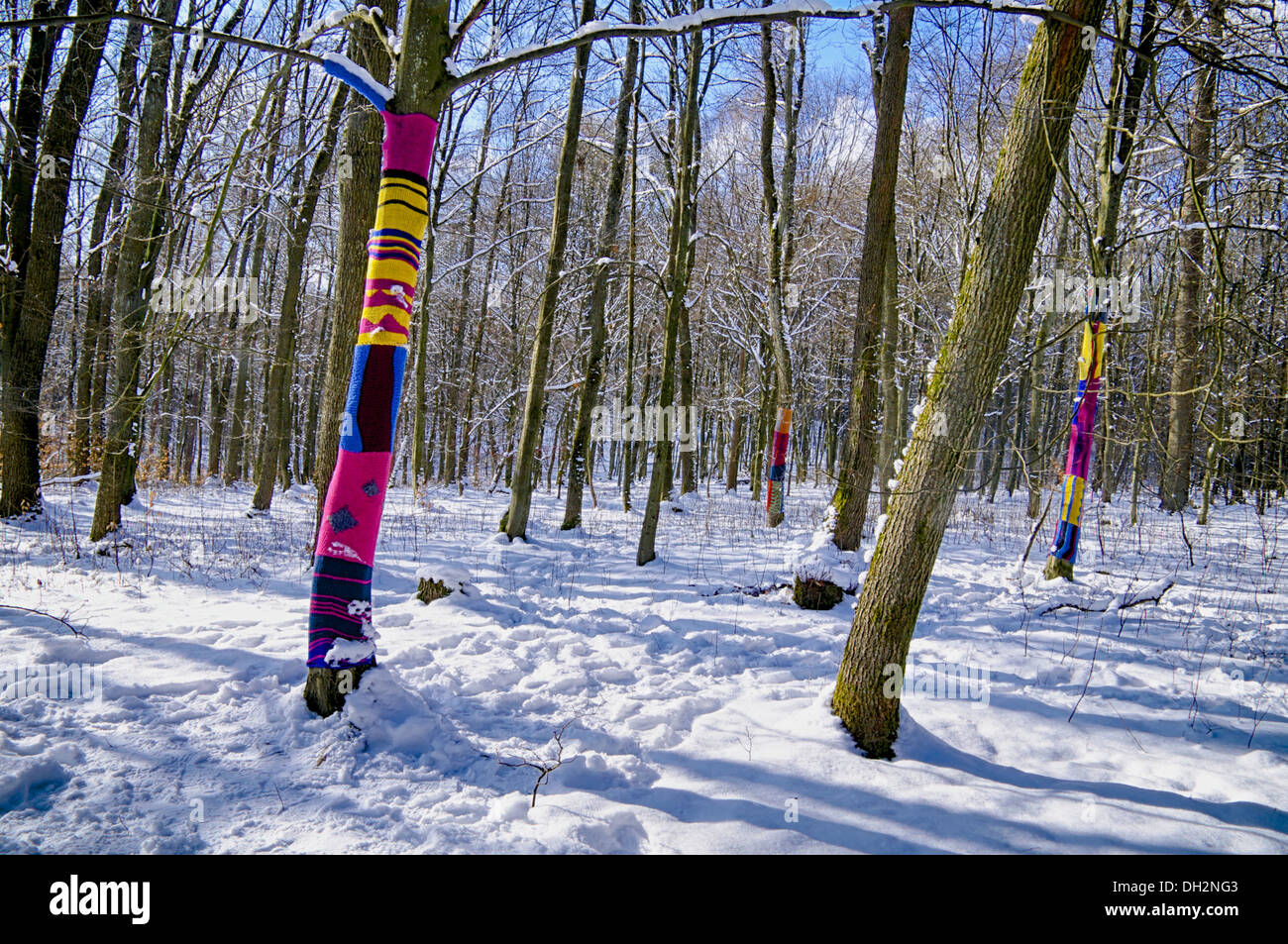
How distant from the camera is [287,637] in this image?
4.32 meters

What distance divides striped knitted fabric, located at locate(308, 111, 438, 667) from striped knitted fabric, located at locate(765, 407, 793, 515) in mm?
8421

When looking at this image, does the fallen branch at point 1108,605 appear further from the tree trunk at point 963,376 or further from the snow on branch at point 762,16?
the snow on branch at point 762,16

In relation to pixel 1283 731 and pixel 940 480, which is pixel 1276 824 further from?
pixel 940 480

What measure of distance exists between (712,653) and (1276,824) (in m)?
3.21

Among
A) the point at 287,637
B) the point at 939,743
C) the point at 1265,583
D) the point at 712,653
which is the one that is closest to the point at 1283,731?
the point at 939,743

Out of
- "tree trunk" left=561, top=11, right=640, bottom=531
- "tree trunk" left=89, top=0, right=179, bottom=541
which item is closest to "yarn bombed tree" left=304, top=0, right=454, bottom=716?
"tree trunk" left=89, top=0, right=179, bottom=541

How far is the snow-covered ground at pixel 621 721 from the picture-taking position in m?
2.49

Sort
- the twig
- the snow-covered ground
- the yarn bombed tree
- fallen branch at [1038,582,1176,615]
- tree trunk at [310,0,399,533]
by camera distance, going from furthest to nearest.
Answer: fallen branch at [1038,582,1176,615], tree trunk at [310,0,399,533], the yarn bombed tree, the twig, the snow-covered ground

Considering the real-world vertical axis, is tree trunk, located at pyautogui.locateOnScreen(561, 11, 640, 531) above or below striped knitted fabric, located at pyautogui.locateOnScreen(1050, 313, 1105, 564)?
above

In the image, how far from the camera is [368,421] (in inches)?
124

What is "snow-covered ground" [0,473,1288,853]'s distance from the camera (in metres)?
2.49

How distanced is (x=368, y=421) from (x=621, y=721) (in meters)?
2.34

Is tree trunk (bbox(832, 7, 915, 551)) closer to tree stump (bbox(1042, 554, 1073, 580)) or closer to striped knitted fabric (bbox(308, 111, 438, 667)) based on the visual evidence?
tree stump (bbox(1042, 554, 1073, 580))

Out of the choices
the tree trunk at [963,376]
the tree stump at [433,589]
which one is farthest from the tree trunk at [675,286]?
the tree trunk at [963,376]
